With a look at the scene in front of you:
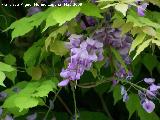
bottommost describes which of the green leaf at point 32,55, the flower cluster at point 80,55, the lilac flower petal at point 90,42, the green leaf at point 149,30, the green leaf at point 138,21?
the green leaf at point 32,55

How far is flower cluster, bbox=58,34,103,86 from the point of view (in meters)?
1.30

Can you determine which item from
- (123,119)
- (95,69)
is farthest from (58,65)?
(123,119)

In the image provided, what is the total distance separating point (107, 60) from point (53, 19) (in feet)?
1.02

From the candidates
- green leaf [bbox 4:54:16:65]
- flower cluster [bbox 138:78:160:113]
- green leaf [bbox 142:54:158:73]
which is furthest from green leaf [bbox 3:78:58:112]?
green leaf [bbox 142:54:158:73]

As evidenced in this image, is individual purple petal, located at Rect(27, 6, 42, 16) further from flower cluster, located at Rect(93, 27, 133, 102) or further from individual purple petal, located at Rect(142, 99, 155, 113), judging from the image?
individual purple petal, located at Rect(142, 99, 155, 113)

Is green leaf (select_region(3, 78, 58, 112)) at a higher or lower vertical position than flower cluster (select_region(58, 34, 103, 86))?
lower

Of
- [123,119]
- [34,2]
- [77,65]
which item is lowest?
[123,119]

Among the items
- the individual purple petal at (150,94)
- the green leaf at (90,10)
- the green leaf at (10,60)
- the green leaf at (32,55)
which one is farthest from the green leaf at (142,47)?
the green leaf at (10,60)

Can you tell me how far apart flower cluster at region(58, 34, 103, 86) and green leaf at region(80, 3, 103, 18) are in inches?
4.5

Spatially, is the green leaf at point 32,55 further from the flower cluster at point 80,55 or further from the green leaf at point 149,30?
the green leaf at point 149,30

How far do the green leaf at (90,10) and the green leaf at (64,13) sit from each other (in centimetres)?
3

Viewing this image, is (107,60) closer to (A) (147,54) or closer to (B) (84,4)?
(B) (84,4)

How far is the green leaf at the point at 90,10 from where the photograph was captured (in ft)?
4.11

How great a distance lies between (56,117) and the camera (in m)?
2.01
